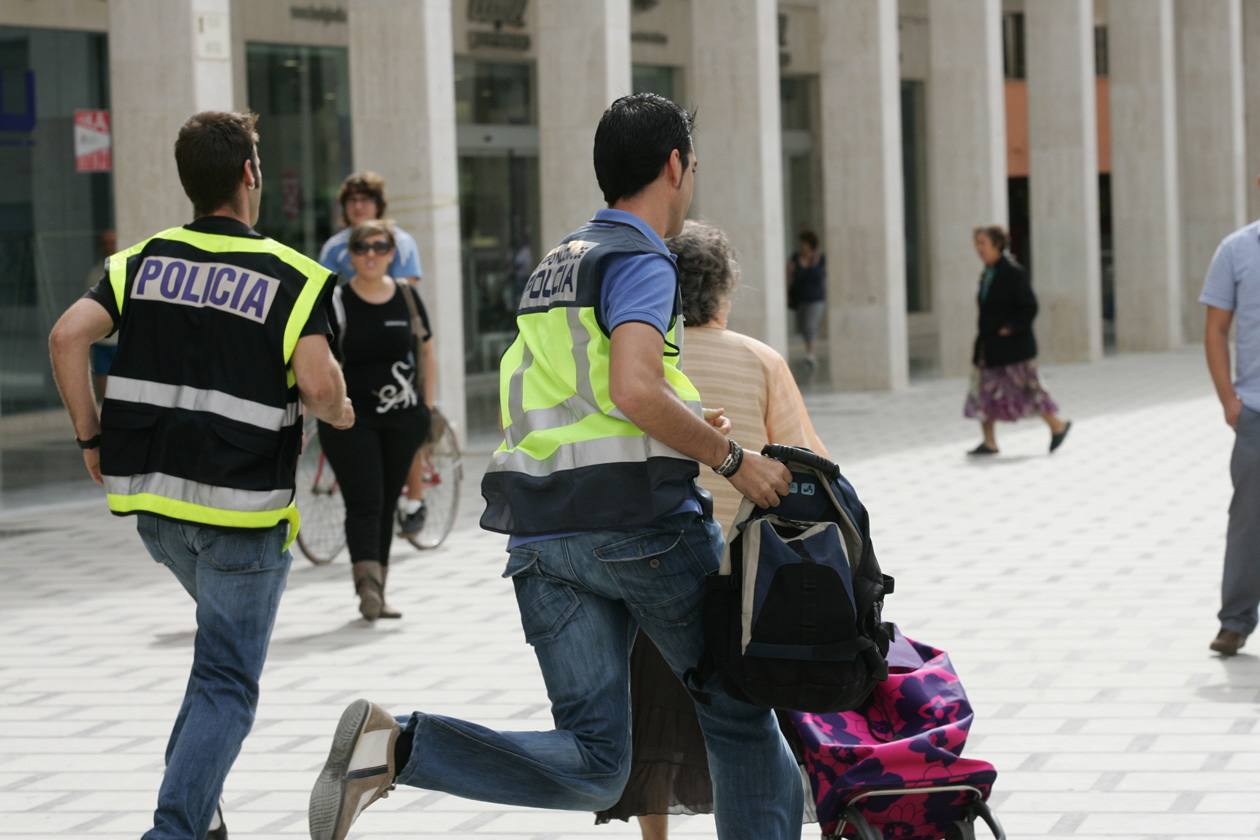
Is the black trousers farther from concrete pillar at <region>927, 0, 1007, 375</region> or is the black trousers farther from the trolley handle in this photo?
concrete pillar at <region>927, 0, 1007, 375</region>

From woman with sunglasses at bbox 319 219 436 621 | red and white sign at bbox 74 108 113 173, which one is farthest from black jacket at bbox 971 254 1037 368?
red and white sign at bbox 74 108 113 173

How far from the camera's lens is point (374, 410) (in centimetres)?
925

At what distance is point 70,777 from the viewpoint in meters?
6.57

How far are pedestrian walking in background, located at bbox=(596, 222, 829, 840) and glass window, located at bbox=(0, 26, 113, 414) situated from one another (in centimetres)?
1526

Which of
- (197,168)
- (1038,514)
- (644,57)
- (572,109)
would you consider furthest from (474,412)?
(197,168)

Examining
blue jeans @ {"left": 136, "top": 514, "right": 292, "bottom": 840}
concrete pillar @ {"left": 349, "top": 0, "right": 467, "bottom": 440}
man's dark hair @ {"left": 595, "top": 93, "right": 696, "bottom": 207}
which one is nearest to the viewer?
man's dark hair @ {"left": 595, "top": 93, "right": 696, "bottom": 207}

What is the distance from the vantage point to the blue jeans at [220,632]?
490 centimetres

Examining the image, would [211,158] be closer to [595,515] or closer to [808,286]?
[595,515]

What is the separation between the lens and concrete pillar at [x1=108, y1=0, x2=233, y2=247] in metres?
14.3

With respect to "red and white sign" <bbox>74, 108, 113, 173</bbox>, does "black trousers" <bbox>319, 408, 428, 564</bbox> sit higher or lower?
lower

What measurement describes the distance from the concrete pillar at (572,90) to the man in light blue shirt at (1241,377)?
1098 cm

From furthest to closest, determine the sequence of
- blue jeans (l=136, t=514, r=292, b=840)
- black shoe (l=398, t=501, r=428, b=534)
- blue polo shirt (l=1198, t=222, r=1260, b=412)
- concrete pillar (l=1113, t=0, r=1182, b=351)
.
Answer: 1. concrete pillar (l=1113, t=0, r=1182, b=351)
2. black shoe (l=398, t=501, r=428, b=534)
3. blue polo shirt (l=1198, t=222, r=1260, b=412)
4. blue jeans (l=136, t=514, r=292, b=840)

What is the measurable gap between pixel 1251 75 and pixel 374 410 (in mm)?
29687

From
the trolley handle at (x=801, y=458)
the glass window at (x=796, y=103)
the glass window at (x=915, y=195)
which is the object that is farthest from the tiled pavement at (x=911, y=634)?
the glass window at (x=915, y=195)
